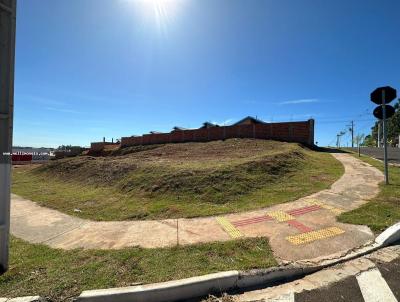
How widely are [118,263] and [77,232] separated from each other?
2275mm

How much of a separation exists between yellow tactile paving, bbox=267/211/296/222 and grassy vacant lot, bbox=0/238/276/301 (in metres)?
1.37

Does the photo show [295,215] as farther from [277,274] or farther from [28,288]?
[28,288]

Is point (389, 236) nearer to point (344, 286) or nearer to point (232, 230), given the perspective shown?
point (344, 286)

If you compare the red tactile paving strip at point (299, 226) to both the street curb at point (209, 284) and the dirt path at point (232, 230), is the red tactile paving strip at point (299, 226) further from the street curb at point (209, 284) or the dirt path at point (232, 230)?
the street curb at point (209, 284)

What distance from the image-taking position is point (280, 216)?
6.00 meters

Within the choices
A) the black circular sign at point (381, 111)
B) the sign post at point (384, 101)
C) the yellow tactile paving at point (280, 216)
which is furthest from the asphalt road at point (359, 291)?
the black circular sign at point (381, 111)

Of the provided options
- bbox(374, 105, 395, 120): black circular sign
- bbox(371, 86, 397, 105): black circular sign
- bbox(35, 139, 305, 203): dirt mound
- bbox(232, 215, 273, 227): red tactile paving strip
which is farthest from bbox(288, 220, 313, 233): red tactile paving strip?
bbox(371, 86, 397, 105): black circular sign

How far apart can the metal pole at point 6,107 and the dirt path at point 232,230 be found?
1199mm

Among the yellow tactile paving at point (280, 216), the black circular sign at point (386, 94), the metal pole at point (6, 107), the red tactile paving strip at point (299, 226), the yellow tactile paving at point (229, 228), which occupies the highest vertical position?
the black circular sign at point (386, 94)

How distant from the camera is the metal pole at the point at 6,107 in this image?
12.9ft

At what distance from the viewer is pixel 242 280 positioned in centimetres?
339

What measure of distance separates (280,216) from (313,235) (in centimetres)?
118

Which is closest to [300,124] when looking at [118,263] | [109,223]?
[109,223]

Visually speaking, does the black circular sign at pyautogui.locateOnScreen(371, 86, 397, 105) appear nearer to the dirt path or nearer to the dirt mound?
the dirt path
